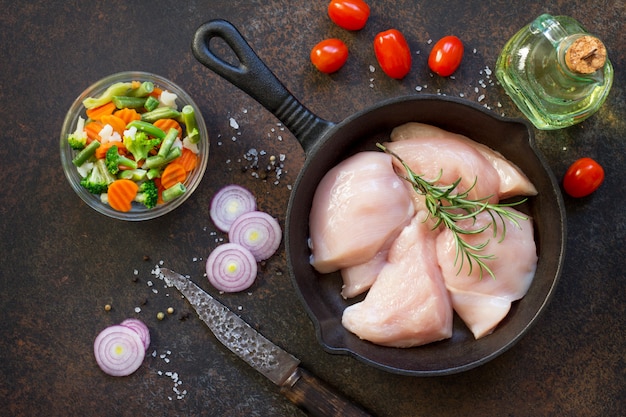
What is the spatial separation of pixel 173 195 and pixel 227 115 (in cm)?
34

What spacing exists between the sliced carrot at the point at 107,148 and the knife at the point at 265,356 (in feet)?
1.37

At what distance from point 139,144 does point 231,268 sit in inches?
19.4

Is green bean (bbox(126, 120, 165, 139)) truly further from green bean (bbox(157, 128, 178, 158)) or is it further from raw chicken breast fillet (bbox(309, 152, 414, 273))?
raw chicken breast fillet (bbox(309, 152, 414, 273))

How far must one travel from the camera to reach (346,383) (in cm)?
219

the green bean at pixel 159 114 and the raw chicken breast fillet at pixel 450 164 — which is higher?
the green bean at pixel 159 114

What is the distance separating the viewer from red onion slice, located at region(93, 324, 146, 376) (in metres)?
2.19

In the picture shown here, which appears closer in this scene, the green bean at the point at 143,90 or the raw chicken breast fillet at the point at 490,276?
the raw chicken breast fillet at the point at 490,276

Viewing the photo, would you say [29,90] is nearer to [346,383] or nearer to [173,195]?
[173,195]

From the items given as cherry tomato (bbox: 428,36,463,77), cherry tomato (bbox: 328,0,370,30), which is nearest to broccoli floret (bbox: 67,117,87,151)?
cherry tomato (bbox: 328,0,370,30)

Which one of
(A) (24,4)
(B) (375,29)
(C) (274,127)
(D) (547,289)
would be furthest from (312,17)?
(D) (547,289)

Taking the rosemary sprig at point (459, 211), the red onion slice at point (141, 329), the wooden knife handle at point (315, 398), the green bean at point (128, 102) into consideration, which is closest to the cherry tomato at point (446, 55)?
the rosemary sprig at point (459, 211)

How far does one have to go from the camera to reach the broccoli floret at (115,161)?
2.05 metres

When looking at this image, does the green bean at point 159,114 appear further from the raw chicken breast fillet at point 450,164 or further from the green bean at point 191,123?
the raw chicken breast fillet at point 450,164

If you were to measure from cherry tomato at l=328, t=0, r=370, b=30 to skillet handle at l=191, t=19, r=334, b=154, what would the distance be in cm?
37
